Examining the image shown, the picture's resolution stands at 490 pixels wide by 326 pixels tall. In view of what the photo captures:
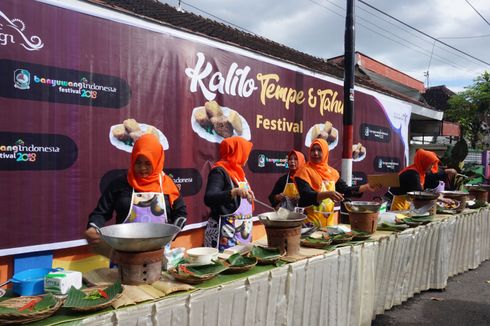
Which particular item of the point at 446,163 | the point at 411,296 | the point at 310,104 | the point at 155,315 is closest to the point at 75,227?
the point at 155,315

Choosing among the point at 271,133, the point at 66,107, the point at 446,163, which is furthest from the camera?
the point at 446,163

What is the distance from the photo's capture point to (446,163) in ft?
28.7

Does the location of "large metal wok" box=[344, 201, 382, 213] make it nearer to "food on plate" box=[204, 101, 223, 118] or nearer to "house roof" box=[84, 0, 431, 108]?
"food on plate" box=[204, 101, 223, 118]

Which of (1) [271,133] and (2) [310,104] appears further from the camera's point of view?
(2) [310,104]

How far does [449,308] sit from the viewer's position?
376 cm

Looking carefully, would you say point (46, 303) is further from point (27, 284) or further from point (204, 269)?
point (204, 269)

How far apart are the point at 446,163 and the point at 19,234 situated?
852cm

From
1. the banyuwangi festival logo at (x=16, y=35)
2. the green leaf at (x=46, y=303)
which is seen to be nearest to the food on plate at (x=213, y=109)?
the banyuwangi festival logo at (x=16, y=35)

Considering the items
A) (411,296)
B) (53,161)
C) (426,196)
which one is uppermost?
(53,161)

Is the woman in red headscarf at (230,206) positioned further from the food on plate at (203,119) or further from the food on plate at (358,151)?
the food on plate at (358,151)

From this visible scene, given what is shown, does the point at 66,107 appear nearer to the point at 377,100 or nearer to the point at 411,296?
the point at 411,296

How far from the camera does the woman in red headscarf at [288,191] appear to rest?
381 cm

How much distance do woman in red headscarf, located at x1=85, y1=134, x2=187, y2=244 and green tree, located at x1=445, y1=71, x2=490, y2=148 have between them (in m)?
21.2

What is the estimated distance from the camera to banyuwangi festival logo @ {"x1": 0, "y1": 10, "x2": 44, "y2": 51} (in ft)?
10.1
